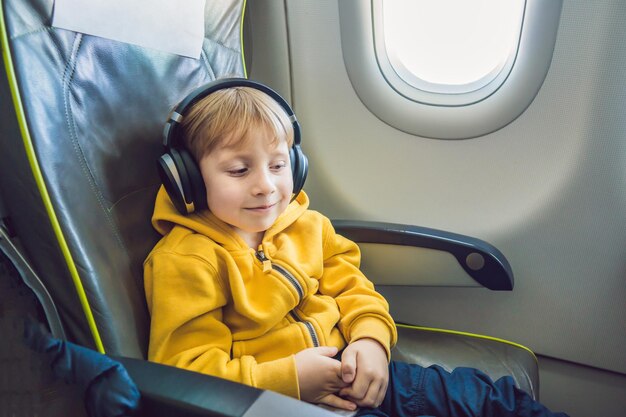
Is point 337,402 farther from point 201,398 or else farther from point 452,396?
point 201,398

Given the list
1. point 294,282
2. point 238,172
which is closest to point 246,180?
point 238,172

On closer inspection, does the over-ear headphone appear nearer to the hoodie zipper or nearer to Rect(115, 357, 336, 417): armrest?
the hoodie zipper

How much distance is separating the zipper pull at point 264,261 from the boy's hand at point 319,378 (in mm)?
180

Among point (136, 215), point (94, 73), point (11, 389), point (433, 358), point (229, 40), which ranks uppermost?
point (229, 40)

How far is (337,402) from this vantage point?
3.09 feet

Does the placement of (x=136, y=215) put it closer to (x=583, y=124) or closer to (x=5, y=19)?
(x=5, y=19)

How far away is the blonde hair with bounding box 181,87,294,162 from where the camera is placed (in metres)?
0.96

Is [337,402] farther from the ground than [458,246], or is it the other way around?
[458,246]

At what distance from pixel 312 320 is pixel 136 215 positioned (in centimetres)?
42

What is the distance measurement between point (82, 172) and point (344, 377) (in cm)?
61

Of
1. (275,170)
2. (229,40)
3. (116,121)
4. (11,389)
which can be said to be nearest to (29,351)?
(11,389)

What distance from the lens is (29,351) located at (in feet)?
2.63

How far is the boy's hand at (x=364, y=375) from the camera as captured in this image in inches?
37.5

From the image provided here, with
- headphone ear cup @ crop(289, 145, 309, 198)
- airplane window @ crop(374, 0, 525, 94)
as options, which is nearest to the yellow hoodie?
headphone ear cup @ crop(289, 145, 309, 198)
